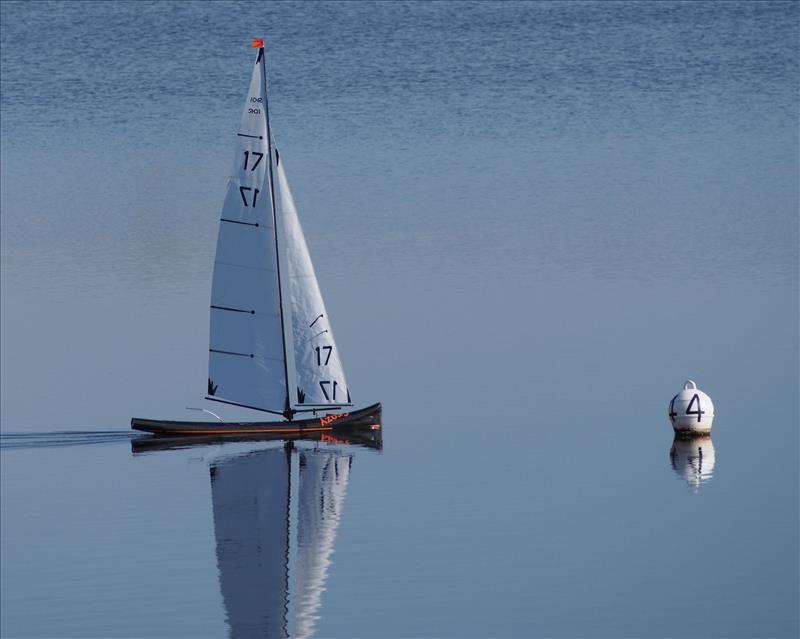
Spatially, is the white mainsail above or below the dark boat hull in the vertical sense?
above

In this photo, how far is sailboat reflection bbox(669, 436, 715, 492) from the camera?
1688 inches

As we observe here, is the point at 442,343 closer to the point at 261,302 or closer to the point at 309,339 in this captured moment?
the point at 309,339

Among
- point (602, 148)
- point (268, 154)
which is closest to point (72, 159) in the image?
point (602, 148)

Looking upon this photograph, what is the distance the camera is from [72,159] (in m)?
109

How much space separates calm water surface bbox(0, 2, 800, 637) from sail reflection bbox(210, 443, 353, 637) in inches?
3.9

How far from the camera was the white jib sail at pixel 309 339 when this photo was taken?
48719 mm

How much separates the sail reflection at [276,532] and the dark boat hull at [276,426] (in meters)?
0.63

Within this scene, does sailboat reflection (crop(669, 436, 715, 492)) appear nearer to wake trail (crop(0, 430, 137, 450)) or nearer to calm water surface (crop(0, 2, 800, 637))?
calm water surface (crop(0, 2, 800, 637))

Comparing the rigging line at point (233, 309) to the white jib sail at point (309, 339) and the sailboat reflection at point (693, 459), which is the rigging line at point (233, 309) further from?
the sailboat reflection at point (693, 459)

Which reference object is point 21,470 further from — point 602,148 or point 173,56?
point 173,56

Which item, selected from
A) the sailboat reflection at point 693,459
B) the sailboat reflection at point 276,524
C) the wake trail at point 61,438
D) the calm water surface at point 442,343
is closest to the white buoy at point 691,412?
the sailboat reflection at point 693,459

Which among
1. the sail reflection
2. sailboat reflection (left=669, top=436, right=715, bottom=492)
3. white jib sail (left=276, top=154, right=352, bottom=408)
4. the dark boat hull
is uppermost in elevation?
white jib sail (left=276, top=154, right=352, bottom=408)

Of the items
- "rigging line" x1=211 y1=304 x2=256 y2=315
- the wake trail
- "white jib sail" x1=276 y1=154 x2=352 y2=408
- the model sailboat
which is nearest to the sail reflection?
"white jib sail" x1=276 y1=154 x2=352 y2=408

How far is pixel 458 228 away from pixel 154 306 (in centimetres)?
1928
